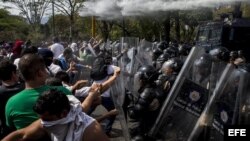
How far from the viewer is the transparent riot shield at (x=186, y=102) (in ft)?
15.2

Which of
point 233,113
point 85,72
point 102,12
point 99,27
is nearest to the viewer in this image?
point 233,113

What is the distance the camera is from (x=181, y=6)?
926 inches

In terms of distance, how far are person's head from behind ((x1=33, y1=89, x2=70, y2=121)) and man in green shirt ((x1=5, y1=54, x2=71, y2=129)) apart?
45cm

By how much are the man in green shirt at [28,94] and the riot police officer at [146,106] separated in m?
2.07

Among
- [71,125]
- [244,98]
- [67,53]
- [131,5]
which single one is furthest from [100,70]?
[131,5]

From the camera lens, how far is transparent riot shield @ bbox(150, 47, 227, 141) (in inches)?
182

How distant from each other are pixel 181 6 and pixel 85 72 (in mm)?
13670

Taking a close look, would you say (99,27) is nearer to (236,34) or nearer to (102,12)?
(102,12)

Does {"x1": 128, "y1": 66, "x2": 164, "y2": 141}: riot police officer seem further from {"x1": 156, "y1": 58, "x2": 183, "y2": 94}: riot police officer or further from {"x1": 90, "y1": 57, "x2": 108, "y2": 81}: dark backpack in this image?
{"x1": 90, "y1": 57, "x2": 108, "y2": 81}: dark backpack

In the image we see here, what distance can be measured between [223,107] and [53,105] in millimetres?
2048

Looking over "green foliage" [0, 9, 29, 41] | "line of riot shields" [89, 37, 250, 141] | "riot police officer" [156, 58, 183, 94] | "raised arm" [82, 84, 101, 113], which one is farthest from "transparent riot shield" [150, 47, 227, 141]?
"green foliage" [0, 9, 29, 41]

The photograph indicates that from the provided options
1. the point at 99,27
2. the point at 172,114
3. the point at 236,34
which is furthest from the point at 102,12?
the point at 99,27

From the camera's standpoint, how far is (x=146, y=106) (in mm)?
5500

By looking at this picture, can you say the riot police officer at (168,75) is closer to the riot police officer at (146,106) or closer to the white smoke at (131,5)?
the riot police officer at (146,106)
